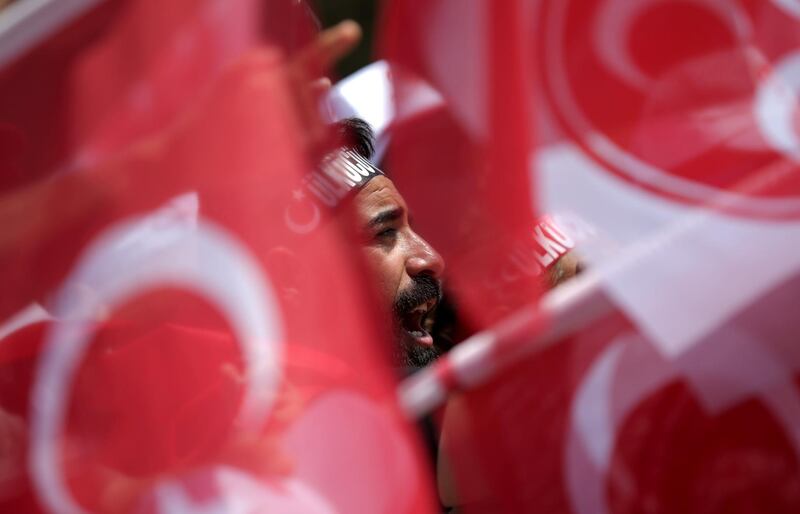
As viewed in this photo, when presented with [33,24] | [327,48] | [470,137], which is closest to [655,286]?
[470,137]

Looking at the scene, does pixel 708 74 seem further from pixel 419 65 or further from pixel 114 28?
pixel 114 28

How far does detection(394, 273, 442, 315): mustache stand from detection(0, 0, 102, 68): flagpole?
0.82 m

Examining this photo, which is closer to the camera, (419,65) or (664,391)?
(664,391)

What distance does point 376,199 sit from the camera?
1.90m

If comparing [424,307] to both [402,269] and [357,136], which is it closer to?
[402,269]

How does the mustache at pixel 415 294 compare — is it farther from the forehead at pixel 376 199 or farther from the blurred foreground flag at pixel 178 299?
the blurred foreground flag at pixel 178 299

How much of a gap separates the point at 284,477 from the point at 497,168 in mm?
380

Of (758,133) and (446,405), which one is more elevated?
(758,133)

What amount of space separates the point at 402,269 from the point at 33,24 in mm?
830

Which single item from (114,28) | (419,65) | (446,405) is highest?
(114,28)

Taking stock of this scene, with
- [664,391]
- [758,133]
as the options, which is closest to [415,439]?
[664,391]

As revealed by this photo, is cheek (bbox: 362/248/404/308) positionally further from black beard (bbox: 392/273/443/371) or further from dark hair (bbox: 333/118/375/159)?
dark hair (bbox: 333/118/375/159)

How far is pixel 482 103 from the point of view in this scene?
1125 mm

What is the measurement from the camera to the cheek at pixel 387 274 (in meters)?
1.81
